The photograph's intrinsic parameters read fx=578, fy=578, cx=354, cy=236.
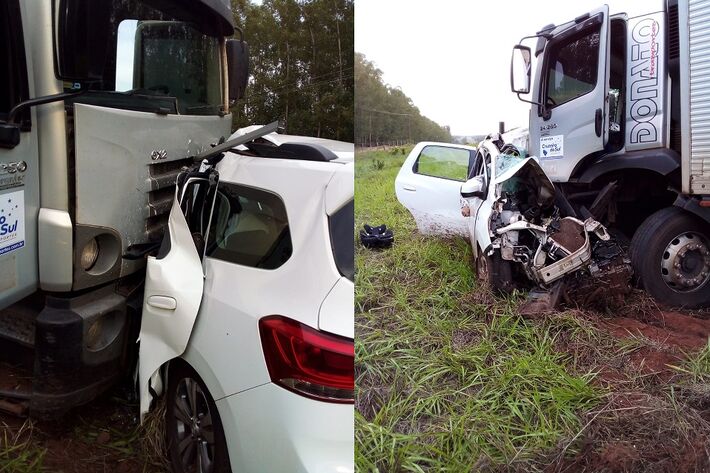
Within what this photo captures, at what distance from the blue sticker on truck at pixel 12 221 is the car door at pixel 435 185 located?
51.6 inches

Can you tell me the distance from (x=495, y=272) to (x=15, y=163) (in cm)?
152

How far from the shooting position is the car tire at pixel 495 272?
1402mm

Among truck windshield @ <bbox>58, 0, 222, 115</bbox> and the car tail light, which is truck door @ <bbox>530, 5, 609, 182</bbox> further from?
truck windshield @ <bbox>58, 0, 222, 115</bbox>

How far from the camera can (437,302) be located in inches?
53.4

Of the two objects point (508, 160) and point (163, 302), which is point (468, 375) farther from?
point (163, 302)

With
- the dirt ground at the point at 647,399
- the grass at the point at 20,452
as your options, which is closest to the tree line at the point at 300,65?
the dirt ground at the point at 647,399

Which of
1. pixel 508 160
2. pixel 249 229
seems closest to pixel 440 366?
pixel 508 160

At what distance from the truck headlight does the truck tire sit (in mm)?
1772

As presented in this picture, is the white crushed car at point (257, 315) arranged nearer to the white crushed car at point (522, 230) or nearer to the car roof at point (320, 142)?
the car roof at point (320, 142)

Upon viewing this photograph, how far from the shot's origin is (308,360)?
1459mm

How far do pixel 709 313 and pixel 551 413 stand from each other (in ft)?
1.69

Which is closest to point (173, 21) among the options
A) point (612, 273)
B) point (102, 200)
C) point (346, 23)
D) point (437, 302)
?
point (102, 200)

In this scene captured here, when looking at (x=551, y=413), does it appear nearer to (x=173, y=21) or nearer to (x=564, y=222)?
(x=564, y=222)

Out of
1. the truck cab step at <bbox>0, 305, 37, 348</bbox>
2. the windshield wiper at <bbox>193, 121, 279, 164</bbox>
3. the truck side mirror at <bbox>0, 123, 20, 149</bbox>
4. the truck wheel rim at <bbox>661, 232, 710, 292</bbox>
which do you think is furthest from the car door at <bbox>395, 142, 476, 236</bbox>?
the truck cab step at <bbox>0, 305, 37, 348</bbox>
